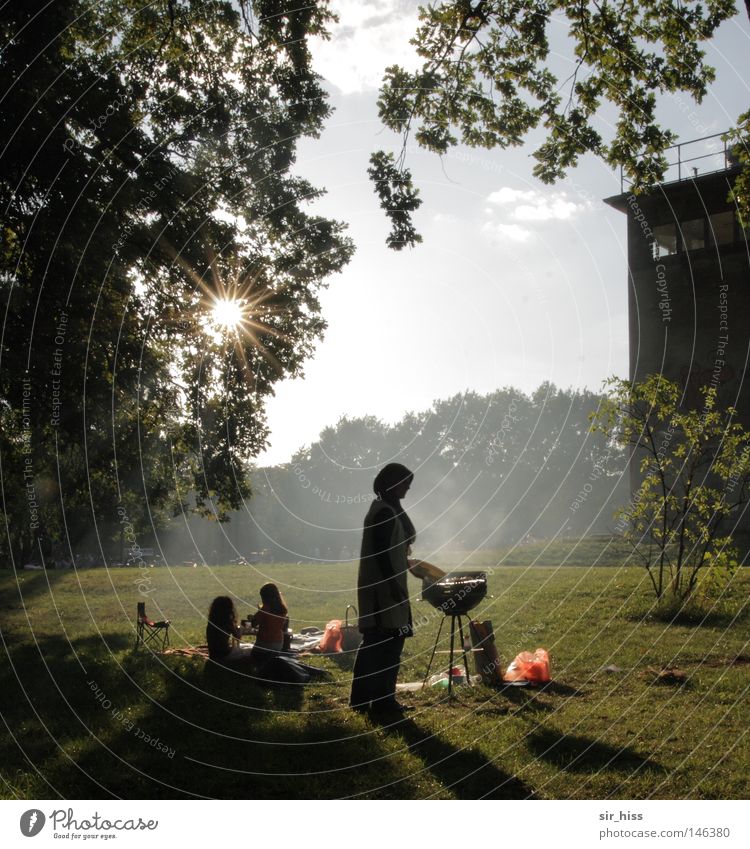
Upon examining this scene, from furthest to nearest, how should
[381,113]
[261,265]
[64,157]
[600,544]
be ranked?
[600,544]
[261,265]
[64,157]
[381,113]

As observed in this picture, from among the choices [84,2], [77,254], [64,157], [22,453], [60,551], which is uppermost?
[84,2]

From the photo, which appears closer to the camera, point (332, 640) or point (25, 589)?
point (332, 640)

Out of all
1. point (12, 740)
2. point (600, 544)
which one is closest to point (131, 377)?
point (12, 740)

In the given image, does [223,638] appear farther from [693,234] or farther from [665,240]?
[693,234]

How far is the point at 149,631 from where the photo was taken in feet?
38.4

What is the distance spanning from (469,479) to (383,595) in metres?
48.1

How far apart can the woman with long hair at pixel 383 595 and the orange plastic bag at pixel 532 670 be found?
1744 millimetres

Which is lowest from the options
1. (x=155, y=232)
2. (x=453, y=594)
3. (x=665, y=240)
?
(x=453, y=594)

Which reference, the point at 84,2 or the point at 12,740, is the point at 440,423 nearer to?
the point at 84,2

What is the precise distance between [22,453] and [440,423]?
1620cm

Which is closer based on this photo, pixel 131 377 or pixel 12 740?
pixel 12 740

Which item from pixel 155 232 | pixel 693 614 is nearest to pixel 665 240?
pixel 693 614

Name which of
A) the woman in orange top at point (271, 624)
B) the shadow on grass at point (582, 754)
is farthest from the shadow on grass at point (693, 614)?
the woman in orange top at point (271, 624)

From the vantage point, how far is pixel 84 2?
11.5 metres
